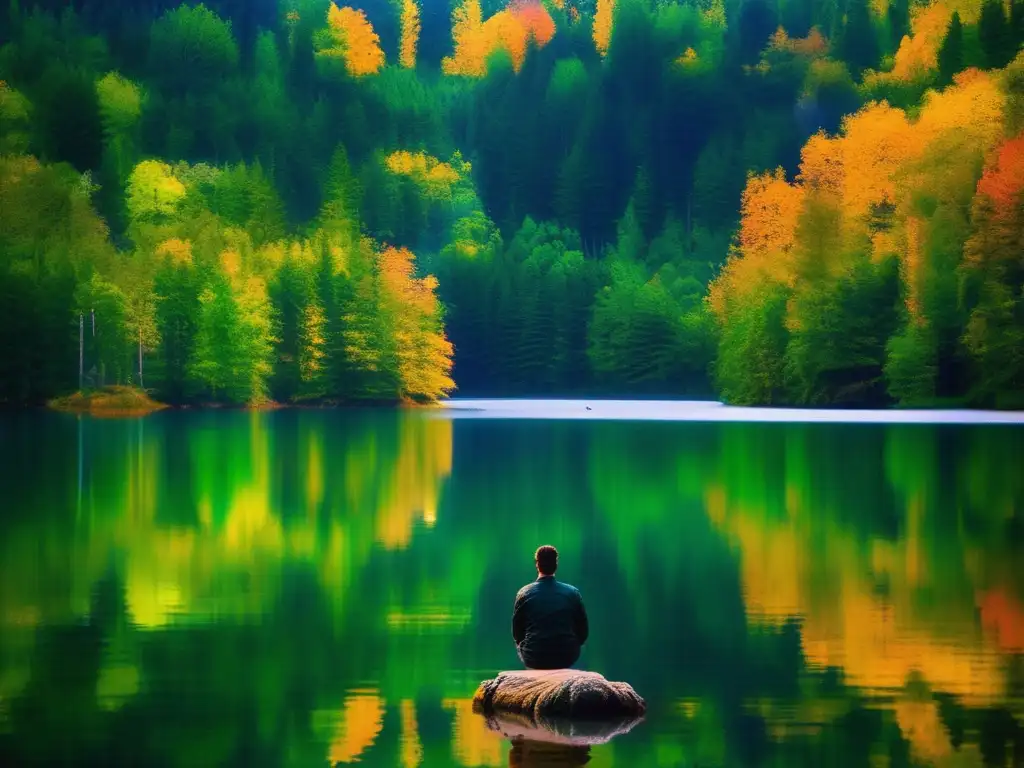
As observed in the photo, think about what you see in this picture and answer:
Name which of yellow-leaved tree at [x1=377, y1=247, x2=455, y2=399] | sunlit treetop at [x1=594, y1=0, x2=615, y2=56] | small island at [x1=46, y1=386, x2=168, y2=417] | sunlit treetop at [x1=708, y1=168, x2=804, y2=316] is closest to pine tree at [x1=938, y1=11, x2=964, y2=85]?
sunlit treetop at [x1=708, y1=168, x2=804, y2=316]

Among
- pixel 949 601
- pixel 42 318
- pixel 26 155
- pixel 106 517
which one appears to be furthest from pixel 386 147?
pixel 949 601

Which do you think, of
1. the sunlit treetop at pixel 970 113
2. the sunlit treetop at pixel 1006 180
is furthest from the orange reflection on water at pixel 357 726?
the sunlit treetop at pixel 970 113

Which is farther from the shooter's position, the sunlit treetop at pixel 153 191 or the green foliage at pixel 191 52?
the green foliage at pixel 191 52

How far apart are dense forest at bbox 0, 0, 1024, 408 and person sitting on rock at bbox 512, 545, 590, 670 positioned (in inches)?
2180

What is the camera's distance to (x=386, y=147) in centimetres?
13700

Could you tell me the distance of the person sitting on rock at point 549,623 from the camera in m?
14.2

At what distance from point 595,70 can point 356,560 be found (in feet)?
419

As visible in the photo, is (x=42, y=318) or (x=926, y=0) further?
(x=926, y=0)

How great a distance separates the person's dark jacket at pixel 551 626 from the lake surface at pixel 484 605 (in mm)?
763

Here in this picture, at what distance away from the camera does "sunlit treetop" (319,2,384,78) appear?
148375 mm

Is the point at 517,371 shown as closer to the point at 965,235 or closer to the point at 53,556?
the point at 965,235

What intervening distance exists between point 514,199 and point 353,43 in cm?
2092

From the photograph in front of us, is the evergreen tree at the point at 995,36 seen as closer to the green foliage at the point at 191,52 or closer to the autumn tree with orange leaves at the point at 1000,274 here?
the autumn tree with orange leaves at the point at 1000,274

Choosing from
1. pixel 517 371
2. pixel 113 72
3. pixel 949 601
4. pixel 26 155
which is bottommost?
pixel 949 601
